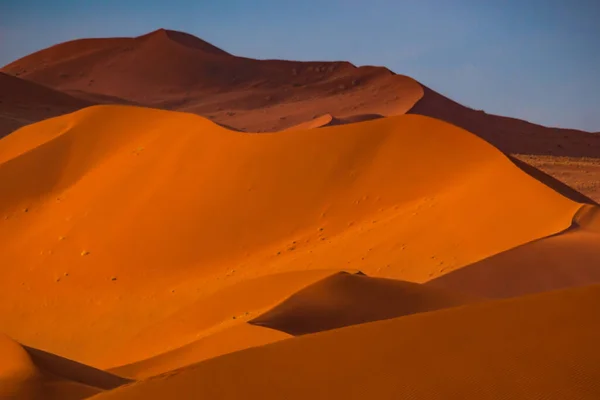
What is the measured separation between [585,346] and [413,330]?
765 millimetres

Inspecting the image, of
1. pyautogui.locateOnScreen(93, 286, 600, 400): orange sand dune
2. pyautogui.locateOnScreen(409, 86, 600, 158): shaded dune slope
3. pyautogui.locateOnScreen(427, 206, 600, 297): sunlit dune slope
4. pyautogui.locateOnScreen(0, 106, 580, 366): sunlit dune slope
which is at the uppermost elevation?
pyautogui.locateOnScreen(409, 86, 600, 158): shaded dune slope

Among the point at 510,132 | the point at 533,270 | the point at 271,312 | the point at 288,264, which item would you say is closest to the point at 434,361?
the point at 271,312

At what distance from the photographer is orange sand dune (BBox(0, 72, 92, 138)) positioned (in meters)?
30.6

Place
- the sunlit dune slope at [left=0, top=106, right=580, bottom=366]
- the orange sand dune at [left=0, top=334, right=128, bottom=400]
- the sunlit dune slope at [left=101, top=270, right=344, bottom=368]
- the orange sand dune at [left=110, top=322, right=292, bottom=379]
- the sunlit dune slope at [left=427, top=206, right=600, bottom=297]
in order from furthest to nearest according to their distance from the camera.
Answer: the sunlit dune slope at [left=0, top=106, right=580, bottom=366]
the sunlit dune slope at [left=427, top=206, right=600, bottom=297]
the sunlit dune slope at [left=101, top=270, right=344, bottom=368]
the orange sand dune at [left=110, top=322, right=292, bottom=379]
the orange sand dune at [left=0, top=334, right=128, bottom=400]

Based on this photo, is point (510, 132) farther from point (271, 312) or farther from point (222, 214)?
point (271, 312)

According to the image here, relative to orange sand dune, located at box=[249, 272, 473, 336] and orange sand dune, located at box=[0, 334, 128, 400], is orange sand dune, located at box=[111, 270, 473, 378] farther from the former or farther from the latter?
orange sand dune, located at box=[0, 334, 128, 400]

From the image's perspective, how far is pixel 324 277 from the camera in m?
7.35

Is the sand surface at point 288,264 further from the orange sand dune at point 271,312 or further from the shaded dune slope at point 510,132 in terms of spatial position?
the shaded dune slope at point 510,132

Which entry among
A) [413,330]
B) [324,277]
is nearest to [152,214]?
[324,277]

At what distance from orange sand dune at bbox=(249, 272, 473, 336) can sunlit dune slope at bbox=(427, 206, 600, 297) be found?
1.14 metres

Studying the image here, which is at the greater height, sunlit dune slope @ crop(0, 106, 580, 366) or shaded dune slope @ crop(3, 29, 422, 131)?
shaded dune slope @ crop(3, 29, 422, 131)

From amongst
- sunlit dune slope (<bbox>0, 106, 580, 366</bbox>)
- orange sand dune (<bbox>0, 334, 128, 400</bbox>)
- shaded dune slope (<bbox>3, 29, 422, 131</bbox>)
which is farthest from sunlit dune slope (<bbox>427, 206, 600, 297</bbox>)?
shaded dune slope (<bbox>3, 29, 422, 131</bbox>)

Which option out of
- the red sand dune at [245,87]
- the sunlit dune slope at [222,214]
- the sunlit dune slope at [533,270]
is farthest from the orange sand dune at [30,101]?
the sunlit dune slope at [533,270]

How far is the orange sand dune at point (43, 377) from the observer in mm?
4383
